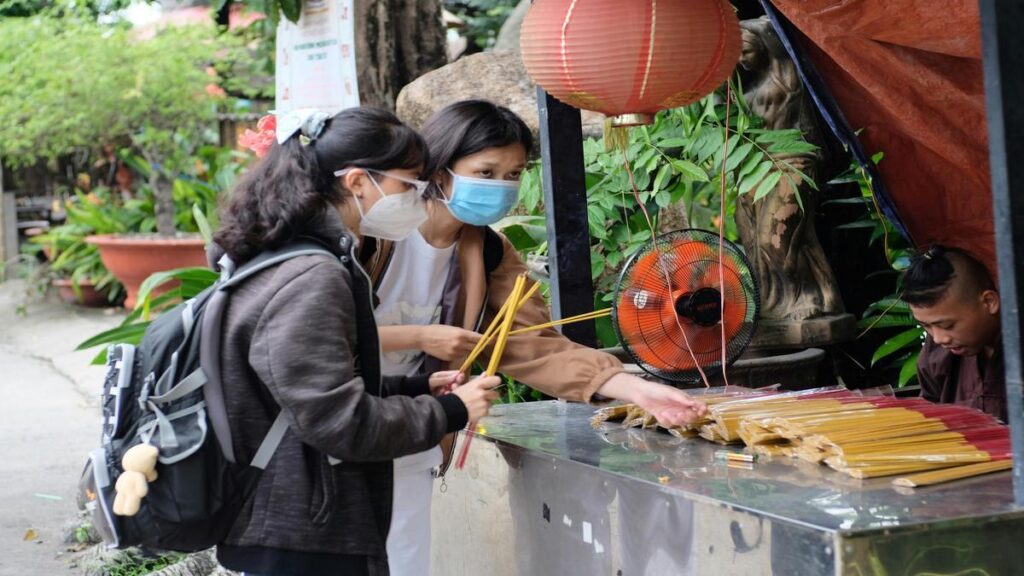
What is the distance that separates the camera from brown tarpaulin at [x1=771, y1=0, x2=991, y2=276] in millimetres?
3242

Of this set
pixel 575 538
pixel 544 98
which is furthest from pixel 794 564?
pixel 544 98

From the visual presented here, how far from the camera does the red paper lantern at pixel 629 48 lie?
325cm

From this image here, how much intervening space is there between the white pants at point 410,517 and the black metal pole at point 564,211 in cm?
120

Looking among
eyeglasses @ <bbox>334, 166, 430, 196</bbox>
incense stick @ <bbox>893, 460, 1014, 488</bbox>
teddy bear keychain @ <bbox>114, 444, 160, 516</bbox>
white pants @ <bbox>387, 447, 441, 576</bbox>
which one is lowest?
white pants @ <bbox>387, 447, 441, 576</bbox>

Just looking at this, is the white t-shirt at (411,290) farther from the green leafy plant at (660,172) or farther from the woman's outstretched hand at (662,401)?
the green leafy plant at (660,172)

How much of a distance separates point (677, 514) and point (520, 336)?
0.85 meters

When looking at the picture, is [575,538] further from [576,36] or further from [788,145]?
[788,145]

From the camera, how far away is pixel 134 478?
223cm

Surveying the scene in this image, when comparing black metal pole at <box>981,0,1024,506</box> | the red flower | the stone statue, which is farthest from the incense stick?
the stone statue

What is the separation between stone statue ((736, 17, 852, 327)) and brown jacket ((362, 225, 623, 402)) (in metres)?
1.76

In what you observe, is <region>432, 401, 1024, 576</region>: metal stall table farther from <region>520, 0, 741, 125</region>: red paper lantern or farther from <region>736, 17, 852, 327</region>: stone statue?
<region>736, 17, 852, 327</region>: stone statue

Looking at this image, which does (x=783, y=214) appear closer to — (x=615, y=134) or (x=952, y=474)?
(x=615, y=134)

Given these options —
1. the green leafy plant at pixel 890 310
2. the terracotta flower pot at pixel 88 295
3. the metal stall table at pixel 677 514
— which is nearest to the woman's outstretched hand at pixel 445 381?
the metal stall table at pixel 677 514

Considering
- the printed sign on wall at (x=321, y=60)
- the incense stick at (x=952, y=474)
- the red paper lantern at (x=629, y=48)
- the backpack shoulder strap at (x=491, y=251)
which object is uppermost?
the printed sign on wall at (x=321, y=60)
